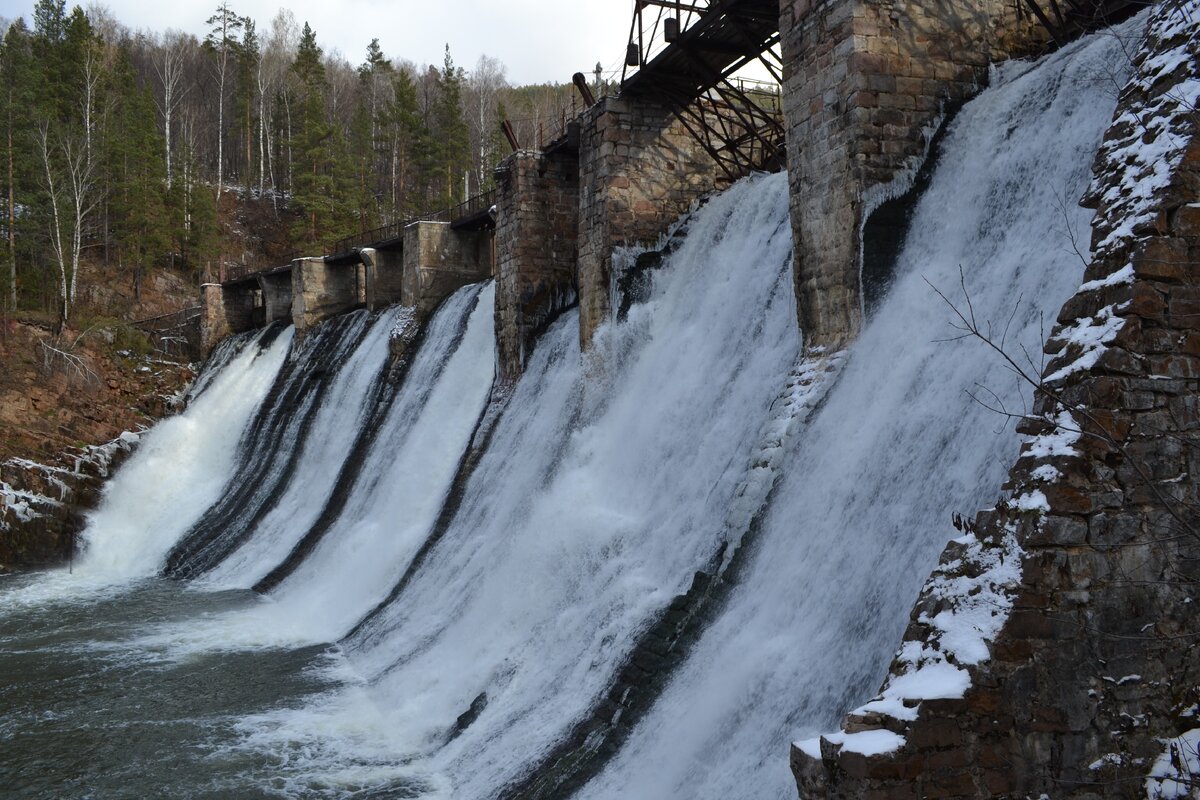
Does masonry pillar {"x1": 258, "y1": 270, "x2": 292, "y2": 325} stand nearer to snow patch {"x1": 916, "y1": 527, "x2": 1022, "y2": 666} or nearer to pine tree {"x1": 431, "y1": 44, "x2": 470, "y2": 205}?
pine tree {"x1": 431, "y1": 44, "x2": 470, "y2": 205}

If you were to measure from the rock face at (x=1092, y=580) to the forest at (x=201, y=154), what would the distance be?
2337cm

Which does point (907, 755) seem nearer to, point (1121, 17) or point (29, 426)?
point (1121, 17)

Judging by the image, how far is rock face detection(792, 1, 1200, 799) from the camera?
480 centimetres

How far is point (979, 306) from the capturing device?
26.1 ft

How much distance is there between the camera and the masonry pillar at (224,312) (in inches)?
1303

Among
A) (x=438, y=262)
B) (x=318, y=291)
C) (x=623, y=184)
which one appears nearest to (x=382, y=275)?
(x=438, y=262)

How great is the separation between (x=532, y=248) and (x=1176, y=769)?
557 inches

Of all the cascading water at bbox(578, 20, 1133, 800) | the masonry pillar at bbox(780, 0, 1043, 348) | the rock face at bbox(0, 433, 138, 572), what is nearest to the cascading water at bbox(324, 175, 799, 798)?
the masonry pillar at bbox(780, 0, 1043, 348)

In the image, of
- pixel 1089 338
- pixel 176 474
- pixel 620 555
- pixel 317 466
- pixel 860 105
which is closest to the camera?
pixel 1089 338

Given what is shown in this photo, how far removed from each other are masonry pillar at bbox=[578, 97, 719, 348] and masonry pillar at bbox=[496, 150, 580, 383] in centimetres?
214

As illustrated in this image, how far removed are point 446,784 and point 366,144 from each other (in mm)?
43725

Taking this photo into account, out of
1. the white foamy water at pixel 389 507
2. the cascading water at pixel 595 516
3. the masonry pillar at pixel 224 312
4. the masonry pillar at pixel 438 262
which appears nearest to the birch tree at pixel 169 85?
the masonry pillar at pixel 224 312

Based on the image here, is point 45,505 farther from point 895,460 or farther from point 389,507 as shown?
point 895,460

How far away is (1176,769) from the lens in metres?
5.02
